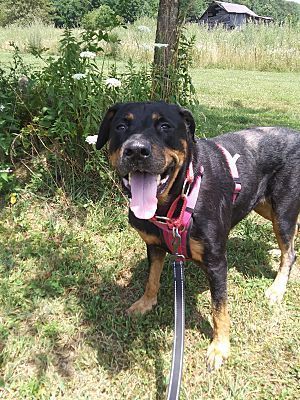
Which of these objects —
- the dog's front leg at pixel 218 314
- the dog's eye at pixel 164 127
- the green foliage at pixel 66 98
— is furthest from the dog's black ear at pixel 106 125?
the dog's front leg at pixel 218 314

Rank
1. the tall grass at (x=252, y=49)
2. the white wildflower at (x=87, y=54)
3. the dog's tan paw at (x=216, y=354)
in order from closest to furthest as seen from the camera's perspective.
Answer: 1. the dog's tan paw at (x=216, y=354)
2. the white wildflower at (x=87, y=54)
3. the tall grass at (x=252, y=49)

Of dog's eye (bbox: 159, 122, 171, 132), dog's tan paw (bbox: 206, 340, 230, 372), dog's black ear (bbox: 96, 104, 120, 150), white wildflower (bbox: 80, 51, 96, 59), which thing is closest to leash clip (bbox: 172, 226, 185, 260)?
dog's eye (bbox: 159, 122, 171, 132)

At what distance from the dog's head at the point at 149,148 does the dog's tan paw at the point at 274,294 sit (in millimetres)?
1382

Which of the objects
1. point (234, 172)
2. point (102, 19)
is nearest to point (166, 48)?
point (102, 19)

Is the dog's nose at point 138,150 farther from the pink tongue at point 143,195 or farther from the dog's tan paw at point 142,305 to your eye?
the dog's tan paw at point 142,305

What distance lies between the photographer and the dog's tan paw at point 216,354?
2.61 m

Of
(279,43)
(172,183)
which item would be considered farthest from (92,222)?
(279,43)

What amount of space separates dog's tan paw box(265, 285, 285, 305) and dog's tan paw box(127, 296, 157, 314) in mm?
949

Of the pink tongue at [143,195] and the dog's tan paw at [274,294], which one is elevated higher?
the pink tongue at [143,195]

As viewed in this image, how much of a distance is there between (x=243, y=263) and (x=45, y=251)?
1.88m

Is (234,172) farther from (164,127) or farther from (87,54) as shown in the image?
(87,54)

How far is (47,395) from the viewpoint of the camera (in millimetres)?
2404

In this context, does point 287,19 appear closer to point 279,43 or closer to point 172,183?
point 279,43

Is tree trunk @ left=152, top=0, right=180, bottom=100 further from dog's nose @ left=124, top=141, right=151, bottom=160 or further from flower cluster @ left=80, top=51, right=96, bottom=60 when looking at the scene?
dog's nose @ left=124, top=141, right=151, bottom=160
